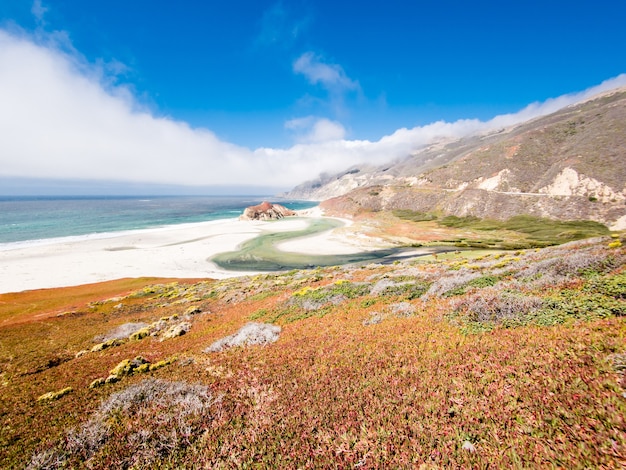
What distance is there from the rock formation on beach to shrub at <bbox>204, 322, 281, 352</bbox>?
12580 cm

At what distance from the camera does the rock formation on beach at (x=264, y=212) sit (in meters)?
136

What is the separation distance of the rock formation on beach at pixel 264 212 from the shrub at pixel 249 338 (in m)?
126

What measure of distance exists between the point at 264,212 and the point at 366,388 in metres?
140

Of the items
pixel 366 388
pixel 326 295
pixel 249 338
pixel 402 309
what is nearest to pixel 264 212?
pixel 326 295

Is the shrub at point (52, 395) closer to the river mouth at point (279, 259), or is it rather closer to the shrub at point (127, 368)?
the shrub at point (127, 368)

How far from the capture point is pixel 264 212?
469 feet

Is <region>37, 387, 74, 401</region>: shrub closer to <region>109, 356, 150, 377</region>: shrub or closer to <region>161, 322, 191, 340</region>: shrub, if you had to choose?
<region>109, 356, 150, 377</region>: shrub

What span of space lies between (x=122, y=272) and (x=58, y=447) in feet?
167

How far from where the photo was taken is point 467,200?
99000 mm

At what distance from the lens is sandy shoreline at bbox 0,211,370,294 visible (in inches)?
1735

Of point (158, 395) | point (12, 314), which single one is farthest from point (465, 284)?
point (12, 314)

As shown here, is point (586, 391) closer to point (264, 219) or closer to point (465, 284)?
point (465, 284)

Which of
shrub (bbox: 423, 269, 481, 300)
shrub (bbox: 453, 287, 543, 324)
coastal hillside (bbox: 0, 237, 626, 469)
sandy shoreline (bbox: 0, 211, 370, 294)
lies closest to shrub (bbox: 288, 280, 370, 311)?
coastal hillside (bbox: 0, 237, 626, 469)

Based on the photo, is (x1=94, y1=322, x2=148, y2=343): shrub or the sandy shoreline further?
the sandy shoreline
